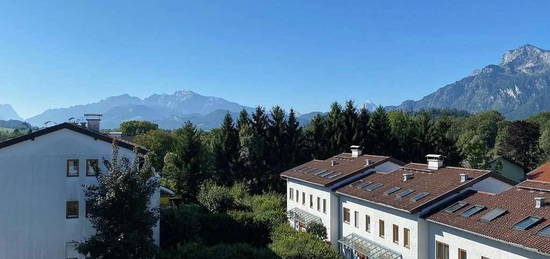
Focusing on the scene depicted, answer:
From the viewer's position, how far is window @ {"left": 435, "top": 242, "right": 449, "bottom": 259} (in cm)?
2115

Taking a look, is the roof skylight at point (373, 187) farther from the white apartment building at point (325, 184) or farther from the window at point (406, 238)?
the window at point (406, 238)

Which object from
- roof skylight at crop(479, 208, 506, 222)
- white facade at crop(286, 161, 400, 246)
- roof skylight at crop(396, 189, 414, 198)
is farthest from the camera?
white facade at crop(286, 161, 400, 246)

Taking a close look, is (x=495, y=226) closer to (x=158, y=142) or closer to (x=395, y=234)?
(x=395, y=234)

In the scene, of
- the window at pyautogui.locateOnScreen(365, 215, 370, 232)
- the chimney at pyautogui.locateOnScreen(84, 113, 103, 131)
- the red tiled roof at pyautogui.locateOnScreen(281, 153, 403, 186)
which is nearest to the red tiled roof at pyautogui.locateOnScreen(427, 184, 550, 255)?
the window at pyautogui.locateOnScreen(365, 215, 370, 232)

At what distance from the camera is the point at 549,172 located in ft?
140

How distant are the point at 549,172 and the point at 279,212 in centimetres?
2599

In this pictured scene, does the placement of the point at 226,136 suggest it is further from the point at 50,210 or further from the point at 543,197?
the point at 543,197

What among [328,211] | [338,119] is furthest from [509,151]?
[328,211]

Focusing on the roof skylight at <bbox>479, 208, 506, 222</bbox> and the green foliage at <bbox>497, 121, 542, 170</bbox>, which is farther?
the green foliage at <bbox>497, 121, 542, 170</bbox>

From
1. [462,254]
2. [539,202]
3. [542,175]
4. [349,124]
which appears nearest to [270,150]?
[349,124]

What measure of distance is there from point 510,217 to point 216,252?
15.9 metres

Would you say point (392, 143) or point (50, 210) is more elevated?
point (392, 143)

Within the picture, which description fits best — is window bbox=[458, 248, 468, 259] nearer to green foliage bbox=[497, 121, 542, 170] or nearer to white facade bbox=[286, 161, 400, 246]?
white facade bbox=[286, 161, 400, 246]

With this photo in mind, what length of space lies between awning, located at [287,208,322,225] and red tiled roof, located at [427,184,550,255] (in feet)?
44.5
